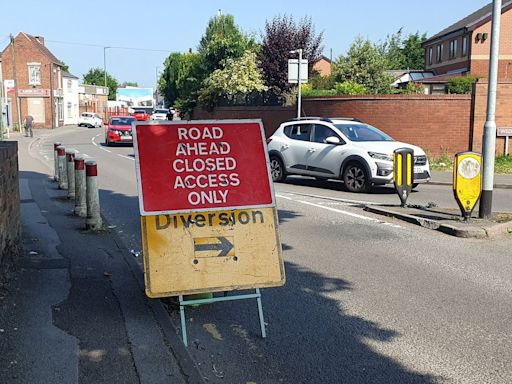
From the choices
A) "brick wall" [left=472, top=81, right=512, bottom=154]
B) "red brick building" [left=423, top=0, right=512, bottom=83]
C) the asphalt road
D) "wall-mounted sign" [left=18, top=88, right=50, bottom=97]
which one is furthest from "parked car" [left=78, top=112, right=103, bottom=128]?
the asphalt road

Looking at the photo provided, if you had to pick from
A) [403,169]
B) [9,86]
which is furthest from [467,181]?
[9,86]

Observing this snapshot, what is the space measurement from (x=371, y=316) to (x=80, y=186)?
5.57 meters

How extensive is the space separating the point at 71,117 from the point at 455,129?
6172 cm

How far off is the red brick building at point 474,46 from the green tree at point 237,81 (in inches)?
509

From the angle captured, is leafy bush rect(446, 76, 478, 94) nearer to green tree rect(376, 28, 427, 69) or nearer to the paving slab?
the paving slab

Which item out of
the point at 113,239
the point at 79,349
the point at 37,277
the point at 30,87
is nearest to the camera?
the point at 79,349

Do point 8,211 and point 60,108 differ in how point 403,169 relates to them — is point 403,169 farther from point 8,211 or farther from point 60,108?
point 60,108

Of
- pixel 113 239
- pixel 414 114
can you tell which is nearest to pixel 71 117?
pixel 414 114

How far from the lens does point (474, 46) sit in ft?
144

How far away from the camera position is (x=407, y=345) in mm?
4598

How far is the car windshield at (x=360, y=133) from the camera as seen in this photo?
47.5ft

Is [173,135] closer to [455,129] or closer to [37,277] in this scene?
[37,277]

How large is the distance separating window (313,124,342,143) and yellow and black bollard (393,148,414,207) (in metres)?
3.96

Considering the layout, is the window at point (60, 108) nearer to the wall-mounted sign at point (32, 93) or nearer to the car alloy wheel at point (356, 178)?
the wall-mounted sign at point (32, 93)
